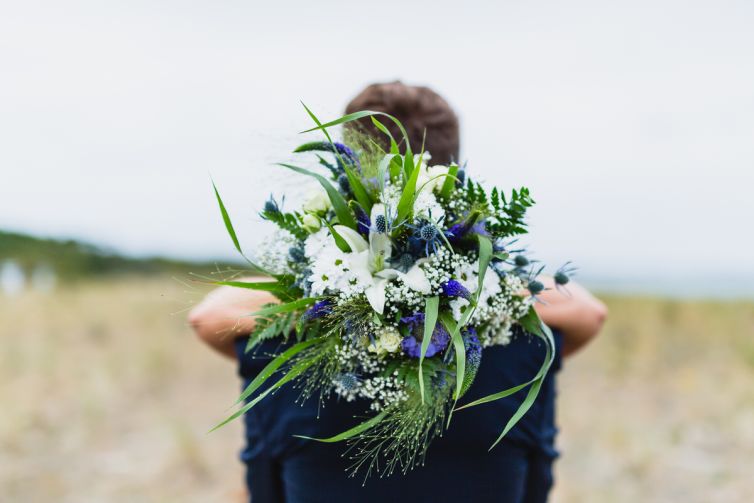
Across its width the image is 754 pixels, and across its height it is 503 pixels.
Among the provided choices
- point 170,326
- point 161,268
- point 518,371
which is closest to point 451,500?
point 518,371

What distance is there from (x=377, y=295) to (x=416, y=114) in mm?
696

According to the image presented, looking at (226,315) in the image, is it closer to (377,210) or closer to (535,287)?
(377,210)

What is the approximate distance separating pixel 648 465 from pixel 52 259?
797 inches

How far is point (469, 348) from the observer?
1428 millimetres

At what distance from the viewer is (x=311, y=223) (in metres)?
1.52

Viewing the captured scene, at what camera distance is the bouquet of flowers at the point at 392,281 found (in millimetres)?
1406

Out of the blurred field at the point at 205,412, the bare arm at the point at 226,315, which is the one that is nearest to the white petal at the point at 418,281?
the bare arm at the point at 226,315

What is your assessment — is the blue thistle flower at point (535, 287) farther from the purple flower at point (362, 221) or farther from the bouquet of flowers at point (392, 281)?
the purple flower at point (362, 221)

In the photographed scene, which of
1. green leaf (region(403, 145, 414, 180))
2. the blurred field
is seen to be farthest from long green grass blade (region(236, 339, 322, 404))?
the blurred field

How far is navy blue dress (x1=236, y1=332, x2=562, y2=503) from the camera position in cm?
165

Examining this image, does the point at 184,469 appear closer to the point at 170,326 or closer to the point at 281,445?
the point at 281,445

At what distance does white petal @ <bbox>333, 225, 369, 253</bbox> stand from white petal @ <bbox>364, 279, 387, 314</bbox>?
0.10 meters

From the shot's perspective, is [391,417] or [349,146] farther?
[349,146]

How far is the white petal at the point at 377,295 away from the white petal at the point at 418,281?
5cm
